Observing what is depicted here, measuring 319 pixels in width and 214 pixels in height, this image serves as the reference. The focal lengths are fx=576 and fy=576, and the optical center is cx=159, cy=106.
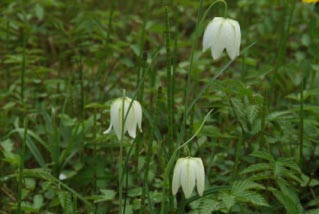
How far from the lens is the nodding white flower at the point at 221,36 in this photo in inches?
60.3

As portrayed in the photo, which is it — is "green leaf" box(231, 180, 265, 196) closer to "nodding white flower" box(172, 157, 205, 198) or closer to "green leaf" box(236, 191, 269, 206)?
"green leaf" box(236, 191, 269, 206)

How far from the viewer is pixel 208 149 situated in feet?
7.73

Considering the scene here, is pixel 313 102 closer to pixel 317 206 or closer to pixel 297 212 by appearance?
pixel 317 206

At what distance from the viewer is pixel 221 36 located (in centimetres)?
153

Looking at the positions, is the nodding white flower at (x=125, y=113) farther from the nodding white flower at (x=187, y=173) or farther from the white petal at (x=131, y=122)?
the nodding white flower at (x=187, y=173)

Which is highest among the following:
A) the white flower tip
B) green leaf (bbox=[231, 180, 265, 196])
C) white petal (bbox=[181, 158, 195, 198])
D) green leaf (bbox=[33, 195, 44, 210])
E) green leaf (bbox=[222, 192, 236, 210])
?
white petal (bbox=[181, 158, 195, 198])

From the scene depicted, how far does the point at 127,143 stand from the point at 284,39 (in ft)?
3.30

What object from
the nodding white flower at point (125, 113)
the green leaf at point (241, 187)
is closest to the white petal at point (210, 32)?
the nodding white flower at point (125, 113)

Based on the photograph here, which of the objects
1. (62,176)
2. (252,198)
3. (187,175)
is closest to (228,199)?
(252,198)

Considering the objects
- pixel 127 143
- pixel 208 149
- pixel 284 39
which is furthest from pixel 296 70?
A: pixel 127 143

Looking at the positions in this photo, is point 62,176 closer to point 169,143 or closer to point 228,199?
point 169,143

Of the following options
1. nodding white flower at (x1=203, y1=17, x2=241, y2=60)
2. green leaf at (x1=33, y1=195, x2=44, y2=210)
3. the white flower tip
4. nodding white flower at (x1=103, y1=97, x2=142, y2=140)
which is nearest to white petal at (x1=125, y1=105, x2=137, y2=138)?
nodding white flower at (x1=103, y1=97, x2=142, y2=140)

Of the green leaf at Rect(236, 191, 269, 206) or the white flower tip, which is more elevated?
the green leaf at Rect(236, 191, 269, 206)

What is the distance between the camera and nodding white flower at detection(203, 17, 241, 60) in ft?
5.03
